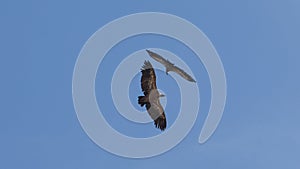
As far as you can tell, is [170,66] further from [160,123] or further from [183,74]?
[160,123]

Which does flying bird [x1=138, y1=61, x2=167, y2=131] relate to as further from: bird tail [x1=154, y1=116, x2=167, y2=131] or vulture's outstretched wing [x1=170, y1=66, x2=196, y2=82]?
vulture's outstretched wing [x1=170, y1=66, x2=196, y2=82]

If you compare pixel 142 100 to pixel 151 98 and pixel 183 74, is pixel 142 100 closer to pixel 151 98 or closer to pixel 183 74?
pixel 151 98

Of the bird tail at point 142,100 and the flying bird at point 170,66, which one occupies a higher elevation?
the flying bird at point 170,66

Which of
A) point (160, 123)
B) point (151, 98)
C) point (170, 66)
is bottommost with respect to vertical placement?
point (160, 123)

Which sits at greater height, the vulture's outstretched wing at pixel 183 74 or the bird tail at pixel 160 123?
the vulture's outstretched wing at pixel 183 74

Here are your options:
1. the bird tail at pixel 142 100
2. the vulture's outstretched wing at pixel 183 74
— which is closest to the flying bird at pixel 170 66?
the vulture's outstretched wing at pixel 183 74

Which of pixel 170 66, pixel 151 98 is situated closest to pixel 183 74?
pixel 170 66

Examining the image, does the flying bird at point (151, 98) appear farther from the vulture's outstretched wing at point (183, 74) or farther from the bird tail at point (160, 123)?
the vulture's outstretched wing at point (183, 74)

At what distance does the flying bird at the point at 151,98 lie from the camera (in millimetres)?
3223

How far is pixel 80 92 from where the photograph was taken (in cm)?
315

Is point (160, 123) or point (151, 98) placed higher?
point (151, 98)

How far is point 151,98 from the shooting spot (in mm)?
3236

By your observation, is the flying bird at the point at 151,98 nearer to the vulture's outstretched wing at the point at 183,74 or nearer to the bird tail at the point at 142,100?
the bird tail at the point at 142,100

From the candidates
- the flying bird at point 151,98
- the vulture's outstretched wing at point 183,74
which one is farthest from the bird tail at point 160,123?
the vulture's outstretched wing at point 183,74
